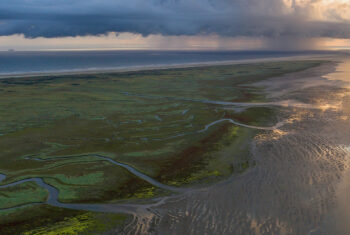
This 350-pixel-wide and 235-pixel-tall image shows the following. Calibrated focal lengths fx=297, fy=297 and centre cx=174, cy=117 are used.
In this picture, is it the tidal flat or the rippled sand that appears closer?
the rippled sand

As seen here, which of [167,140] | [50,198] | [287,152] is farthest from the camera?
[167,140]

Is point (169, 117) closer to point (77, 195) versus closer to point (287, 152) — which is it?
point (287, 152)

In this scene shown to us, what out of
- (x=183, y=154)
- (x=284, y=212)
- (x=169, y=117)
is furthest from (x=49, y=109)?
(x=284, y=212)

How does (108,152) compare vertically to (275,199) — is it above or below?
above

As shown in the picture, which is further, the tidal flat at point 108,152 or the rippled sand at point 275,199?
the tidal flat at point 108,152

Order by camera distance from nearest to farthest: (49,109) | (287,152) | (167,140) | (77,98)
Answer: (287,152) → (167,140) → (49,109) → (77,98)

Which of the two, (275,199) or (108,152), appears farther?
(108,152)

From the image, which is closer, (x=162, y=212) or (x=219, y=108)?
(x=162, y=212)
